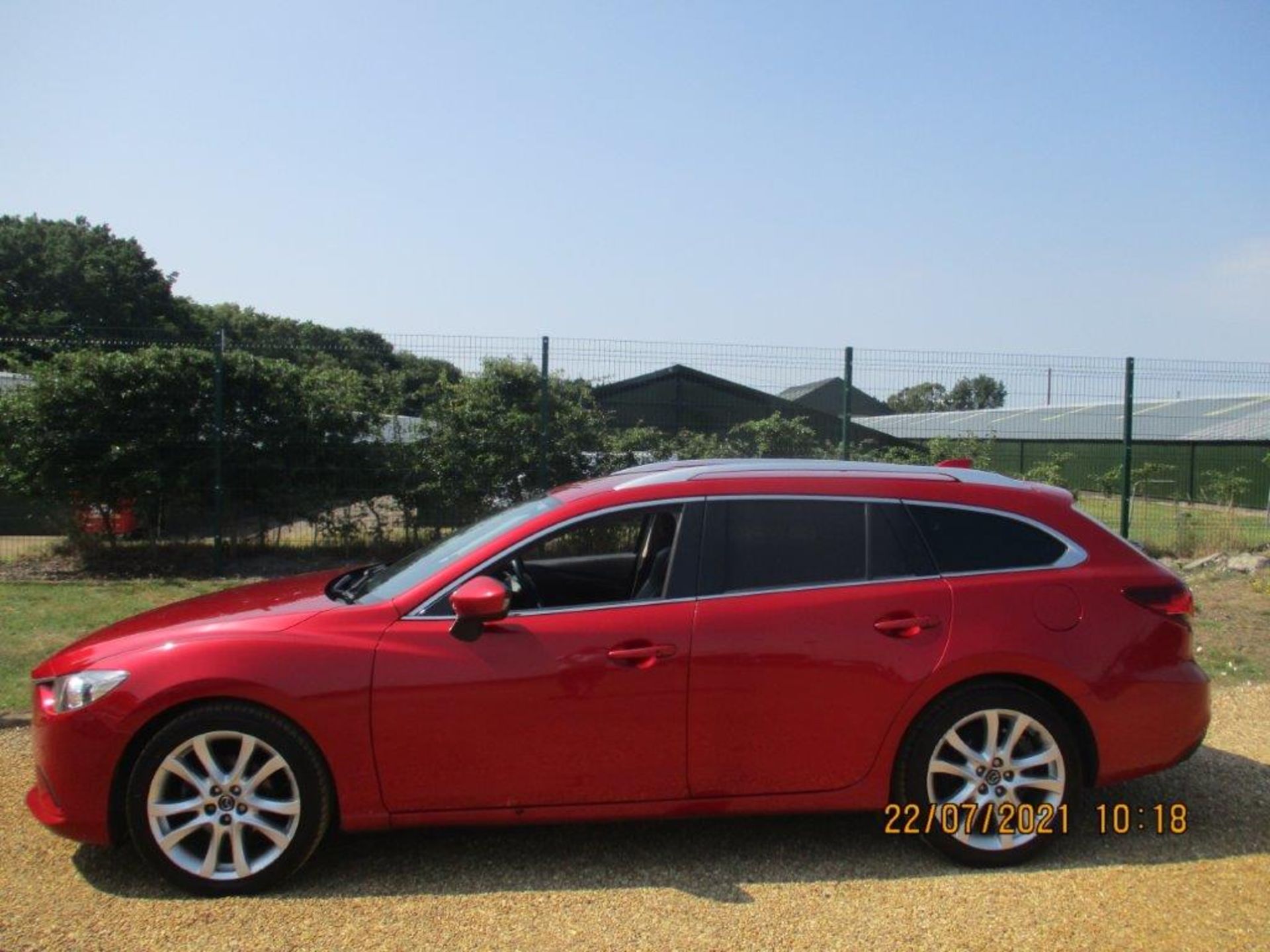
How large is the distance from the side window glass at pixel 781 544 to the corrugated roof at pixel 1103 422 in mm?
7630

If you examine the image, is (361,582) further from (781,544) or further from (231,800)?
(781,544)

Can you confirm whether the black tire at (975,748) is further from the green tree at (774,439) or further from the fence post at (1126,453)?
the fence post at (1126,453)

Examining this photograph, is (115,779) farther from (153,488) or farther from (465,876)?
(153,488)

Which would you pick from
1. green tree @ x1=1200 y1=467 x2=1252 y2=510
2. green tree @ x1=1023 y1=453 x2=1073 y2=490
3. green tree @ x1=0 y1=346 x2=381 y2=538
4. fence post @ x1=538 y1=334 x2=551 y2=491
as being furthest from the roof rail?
green tree @ x1=1200 y1=467 x2=1252 y2=510

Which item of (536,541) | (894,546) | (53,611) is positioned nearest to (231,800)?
(536,541)

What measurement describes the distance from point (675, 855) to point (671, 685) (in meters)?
0.79

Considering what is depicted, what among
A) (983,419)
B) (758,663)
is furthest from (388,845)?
(983,419)

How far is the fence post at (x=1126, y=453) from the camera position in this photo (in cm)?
1177

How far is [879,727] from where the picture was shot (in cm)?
390

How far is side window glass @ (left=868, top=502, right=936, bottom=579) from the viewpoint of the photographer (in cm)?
407

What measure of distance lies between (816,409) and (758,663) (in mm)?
7682

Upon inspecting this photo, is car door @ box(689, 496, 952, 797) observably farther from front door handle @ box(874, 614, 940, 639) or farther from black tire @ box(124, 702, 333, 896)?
black tire @ box(124, 702, 333, 896)

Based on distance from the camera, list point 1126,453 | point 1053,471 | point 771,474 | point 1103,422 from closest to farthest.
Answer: point 771,474
point 1126,453
point 1053,471
point 1103,422

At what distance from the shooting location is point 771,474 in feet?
14.0
